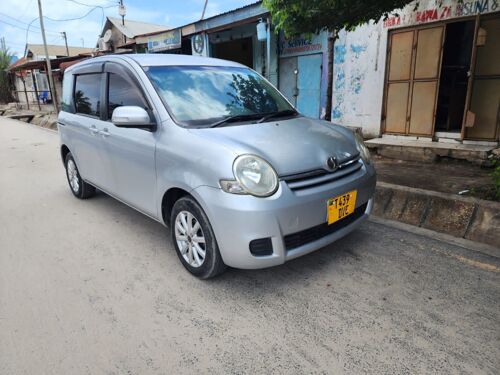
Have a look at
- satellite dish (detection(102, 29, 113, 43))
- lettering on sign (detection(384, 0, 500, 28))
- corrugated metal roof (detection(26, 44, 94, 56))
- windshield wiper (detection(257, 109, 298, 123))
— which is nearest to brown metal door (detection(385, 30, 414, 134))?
lettering on sign (detection(384, 0, 500, 28))

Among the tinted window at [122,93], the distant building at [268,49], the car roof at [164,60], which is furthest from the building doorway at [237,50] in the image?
the tinted window at [122,93]

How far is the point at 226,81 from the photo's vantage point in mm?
3432

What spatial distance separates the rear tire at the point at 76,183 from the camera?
16.0 feet

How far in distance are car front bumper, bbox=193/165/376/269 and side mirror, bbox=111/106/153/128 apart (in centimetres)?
79

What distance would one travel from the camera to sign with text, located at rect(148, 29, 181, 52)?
1190 centimetres

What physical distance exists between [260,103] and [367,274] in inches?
70.6

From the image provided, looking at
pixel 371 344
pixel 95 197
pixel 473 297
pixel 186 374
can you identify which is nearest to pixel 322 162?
pixel 371 344

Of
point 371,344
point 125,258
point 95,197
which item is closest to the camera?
point 371,344

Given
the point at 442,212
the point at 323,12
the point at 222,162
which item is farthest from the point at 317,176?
the point at 323,12

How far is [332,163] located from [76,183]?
150 inches

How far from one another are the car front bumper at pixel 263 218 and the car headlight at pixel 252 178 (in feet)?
0.14

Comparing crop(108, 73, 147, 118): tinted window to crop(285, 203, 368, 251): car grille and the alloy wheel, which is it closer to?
the alloy wheel

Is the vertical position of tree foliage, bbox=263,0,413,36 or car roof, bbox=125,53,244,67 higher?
tree foliage, bbox=263,0,413,36

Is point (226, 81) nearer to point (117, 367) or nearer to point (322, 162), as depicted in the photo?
point (322, 162)
